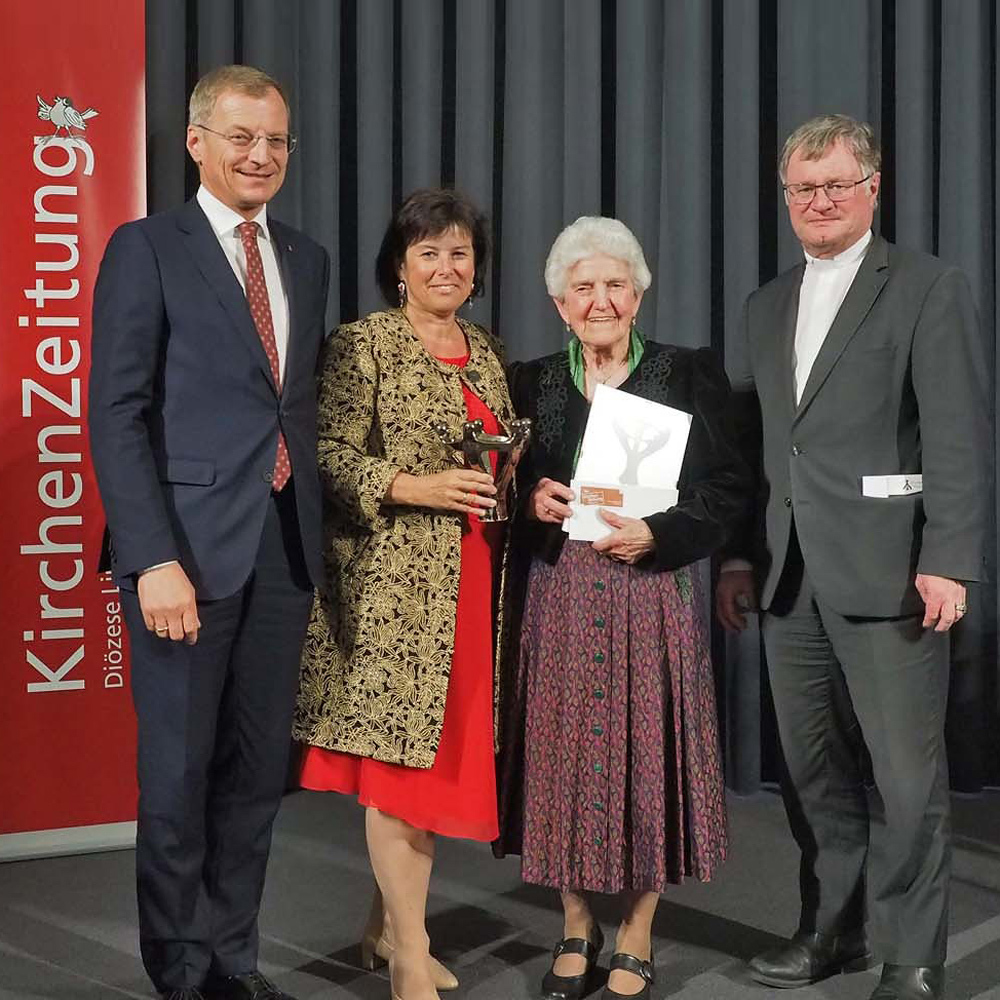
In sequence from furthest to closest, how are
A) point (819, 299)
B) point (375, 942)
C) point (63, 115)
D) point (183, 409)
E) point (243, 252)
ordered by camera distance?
point (63, 115) → point (375, 942) → point (819, 299) → point (243, 252) → point (183, 409)

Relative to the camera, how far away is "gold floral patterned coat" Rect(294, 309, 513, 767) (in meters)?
2.29

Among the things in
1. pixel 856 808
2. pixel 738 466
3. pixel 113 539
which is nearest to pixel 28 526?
pixel 113 539

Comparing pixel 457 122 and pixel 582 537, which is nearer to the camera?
pixel 582 537

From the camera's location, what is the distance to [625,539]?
230 centimetres

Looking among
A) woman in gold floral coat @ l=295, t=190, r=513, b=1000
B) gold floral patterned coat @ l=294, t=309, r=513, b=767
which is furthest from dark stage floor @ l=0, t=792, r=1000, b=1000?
gold floral patterned coat @ l=294, t=309, r=513, b=767

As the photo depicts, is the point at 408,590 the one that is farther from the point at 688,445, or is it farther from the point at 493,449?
the point at 688,445

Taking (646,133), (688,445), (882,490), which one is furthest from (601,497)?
(646,133)

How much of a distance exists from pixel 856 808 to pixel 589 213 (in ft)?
7.11

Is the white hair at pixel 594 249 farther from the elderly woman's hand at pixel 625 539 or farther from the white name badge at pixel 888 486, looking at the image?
the white name badge at pixel 888 486

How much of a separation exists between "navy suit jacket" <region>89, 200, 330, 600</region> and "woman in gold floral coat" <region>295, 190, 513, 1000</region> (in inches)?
5.3

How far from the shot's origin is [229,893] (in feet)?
7.82

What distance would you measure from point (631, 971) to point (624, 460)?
3.13 feet

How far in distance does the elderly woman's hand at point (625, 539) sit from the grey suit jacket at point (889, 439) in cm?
32

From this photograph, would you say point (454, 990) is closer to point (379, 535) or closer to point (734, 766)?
point (379, 535)
